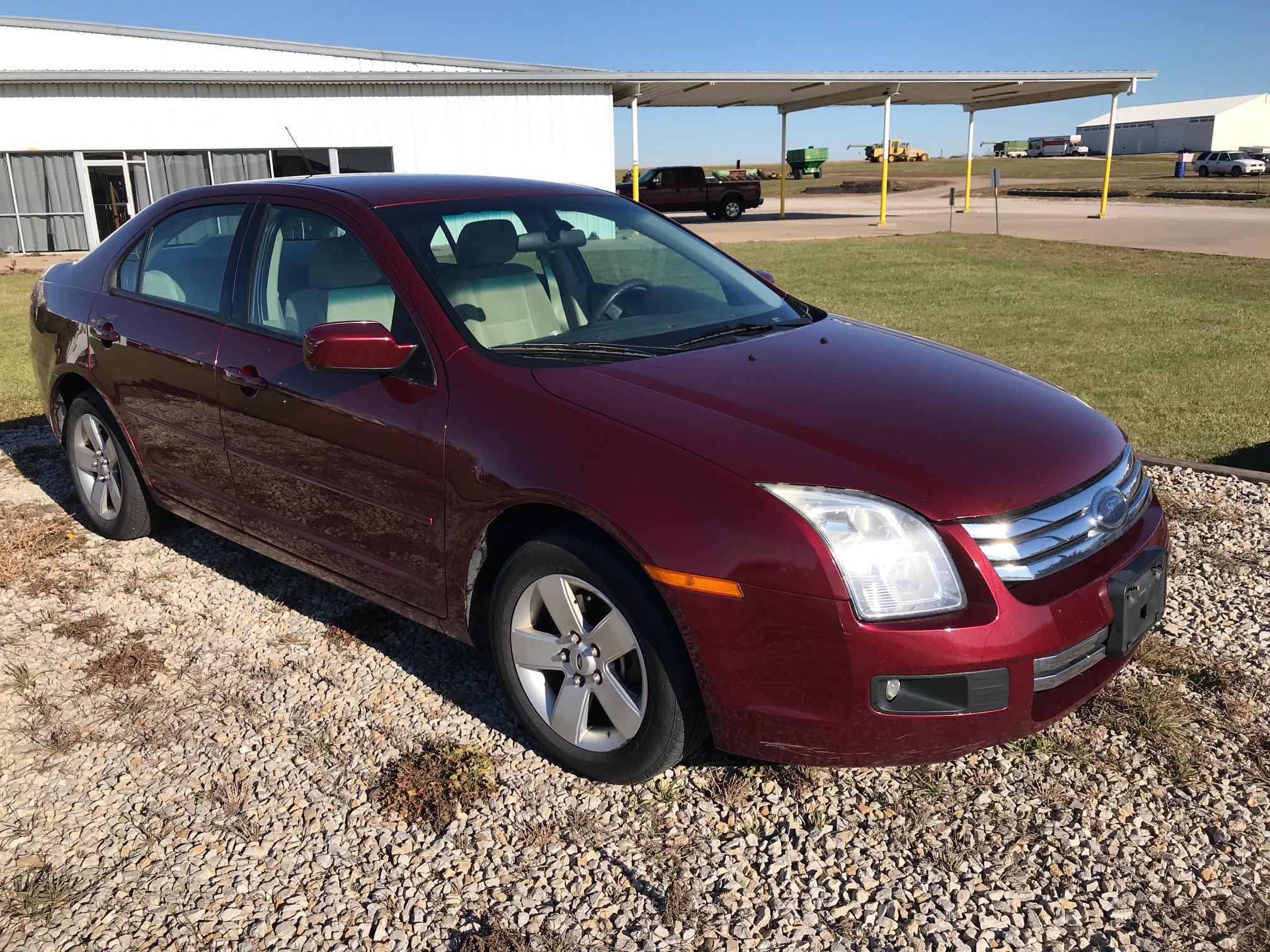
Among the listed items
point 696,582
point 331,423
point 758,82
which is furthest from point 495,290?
point 758,82

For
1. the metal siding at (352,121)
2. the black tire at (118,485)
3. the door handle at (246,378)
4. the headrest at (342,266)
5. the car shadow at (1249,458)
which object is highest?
the metal siding at (352,121)

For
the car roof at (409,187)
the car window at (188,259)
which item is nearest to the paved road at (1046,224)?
the car roof at (409,187)

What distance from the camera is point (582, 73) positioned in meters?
24.6

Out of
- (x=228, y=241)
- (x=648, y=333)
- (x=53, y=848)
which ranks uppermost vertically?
(x=228, y=241)

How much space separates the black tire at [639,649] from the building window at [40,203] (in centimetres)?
2455

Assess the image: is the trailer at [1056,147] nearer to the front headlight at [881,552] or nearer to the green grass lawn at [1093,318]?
the green grass lawn at [1093,318]

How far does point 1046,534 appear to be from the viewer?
8.11ft

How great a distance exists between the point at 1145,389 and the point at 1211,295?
683cm

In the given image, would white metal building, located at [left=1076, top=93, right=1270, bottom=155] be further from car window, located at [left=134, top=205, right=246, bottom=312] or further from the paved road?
car window, located at [left=134, top=205, right=246, bottom=312]

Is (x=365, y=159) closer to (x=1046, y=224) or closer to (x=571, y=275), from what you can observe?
(x=1046, y=224)

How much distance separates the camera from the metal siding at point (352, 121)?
73.0 feet

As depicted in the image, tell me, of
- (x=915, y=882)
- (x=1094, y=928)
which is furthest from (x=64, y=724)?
(x=1094, y=928)

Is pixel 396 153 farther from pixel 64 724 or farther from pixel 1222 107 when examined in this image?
pixel 1222 107

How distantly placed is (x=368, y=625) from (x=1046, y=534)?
8.49ft
